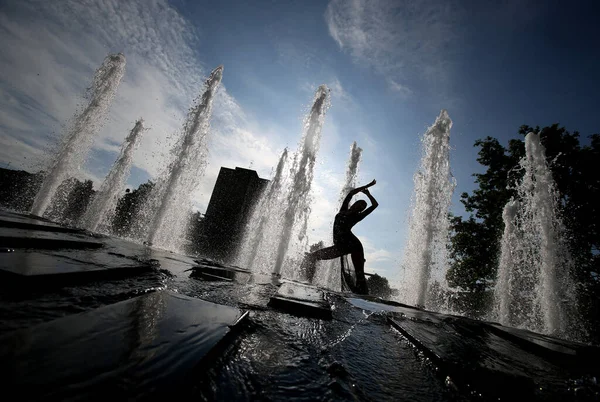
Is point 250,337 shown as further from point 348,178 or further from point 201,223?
point 201,223

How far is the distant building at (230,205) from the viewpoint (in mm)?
25766

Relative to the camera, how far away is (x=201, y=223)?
86.4ft

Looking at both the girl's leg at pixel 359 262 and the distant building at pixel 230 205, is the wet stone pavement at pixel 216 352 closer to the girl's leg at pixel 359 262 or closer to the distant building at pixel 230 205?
the girl's leg at pixel 359 262

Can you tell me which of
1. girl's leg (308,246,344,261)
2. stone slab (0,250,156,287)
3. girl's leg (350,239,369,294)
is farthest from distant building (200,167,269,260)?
stone slab (0,250,156,287)

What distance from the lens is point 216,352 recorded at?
2.71 ft

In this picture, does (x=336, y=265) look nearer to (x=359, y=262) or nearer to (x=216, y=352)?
(x=359, y=262)

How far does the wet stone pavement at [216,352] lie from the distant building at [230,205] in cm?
2456

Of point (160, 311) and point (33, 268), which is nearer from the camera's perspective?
point (160, 311)

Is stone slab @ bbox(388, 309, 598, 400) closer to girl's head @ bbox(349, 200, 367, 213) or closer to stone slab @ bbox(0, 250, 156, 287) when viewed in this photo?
stone slab @ bbox(0, 250, 156, 287)

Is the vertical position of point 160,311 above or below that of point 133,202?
below

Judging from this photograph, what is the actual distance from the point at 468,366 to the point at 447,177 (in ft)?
29.7

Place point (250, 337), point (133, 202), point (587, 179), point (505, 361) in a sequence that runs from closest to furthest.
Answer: point (250, 337)
point (505, 361)
point (587, 179)
point (133, 202)

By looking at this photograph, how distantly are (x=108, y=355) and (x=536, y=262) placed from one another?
10857mm

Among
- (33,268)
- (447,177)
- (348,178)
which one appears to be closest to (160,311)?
(33,268)
